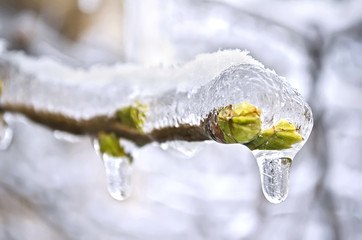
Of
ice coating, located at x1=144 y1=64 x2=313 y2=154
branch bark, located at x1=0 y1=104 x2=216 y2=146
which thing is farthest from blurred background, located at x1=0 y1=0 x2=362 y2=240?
ice coating, located at x1=144 y1=64 x2=313 y2=154

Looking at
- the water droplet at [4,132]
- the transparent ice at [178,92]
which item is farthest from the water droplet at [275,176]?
the water droplet at [4,132]

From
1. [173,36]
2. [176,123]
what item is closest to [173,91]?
[176,123]

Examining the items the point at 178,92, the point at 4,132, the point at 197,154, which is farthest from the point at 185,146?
the point at 197,154

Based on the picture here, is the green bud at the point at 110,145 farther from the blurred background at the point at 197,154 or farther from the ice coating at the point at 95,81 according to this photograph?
the blurred background at the point at 197,154

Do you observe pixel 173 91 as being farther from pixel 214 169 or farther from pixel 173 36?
pixel 214 169

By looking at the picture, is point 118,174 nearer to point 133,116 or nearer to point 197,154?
point 133,116

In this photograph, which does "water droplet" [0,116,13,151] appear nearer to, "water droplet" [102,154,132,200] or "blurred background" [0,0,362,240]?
"water droplet" [102,154,132,200]

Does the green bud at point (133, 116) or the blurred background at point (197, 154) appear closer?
the green bud at point (133, 116)
